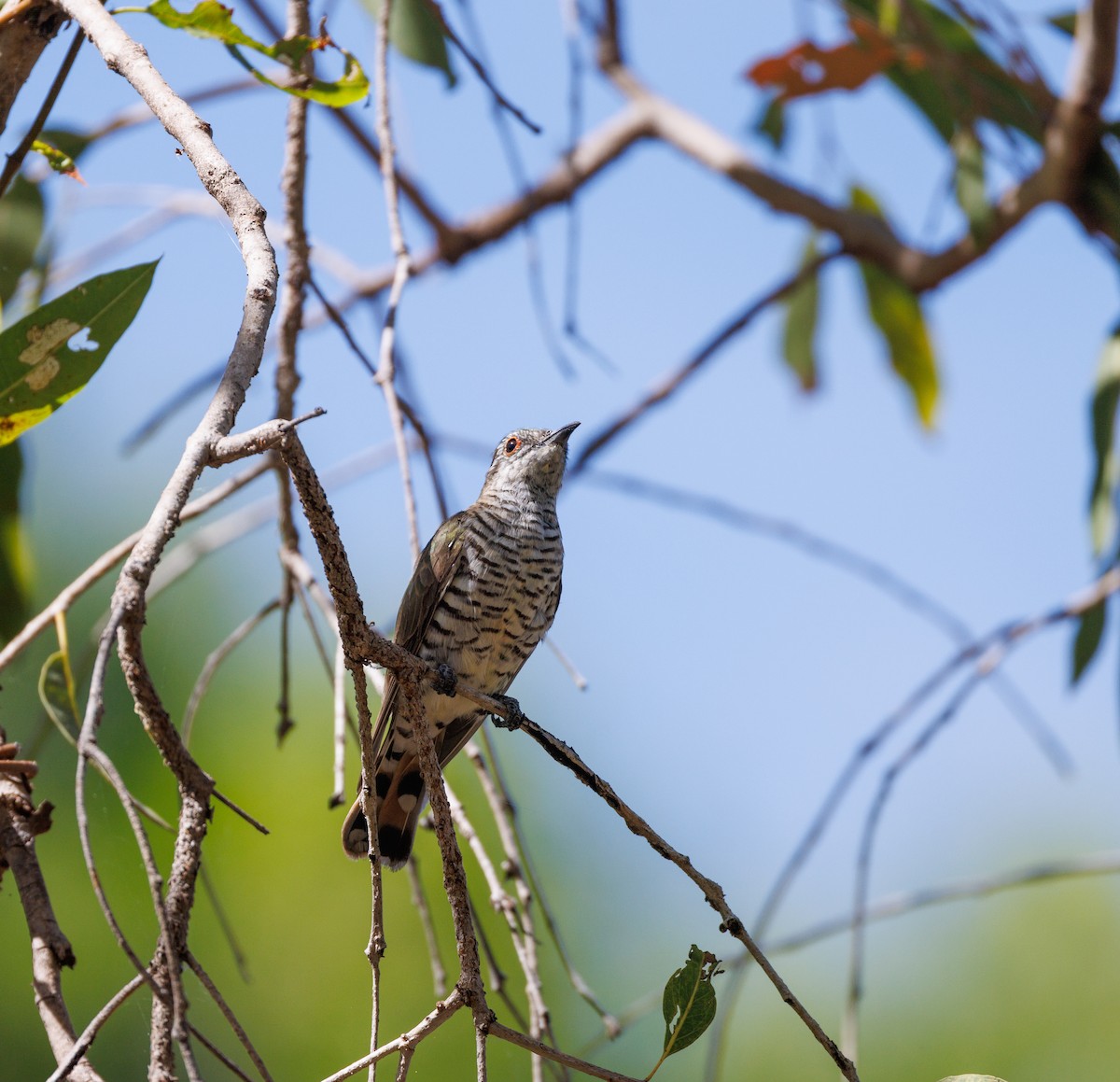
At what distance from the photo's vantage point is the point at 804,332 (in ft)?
17.7

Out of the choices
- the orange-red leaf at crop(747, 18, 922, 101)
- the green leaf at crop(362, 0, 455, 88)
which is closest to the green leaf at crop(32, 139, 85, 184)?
the green leaf at crop(362, 0, 455, 88)

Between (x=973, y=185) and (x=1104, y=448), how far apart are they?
3.21ft

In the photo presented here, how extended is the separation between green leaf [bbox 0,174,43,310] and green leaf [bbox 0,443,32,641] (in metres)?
0.47

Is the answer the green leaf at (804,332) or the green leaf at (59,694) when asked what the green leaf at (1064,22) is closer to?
the green leaf at (804,332)

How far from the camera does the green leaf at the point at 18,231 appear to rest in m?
3.02

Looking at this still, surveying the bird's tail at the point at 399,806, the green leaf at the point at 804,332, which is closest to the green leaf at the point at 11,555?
the bird's tail at the point at 399,806

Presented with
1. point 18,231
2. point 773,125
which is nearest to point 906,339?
point 773,125

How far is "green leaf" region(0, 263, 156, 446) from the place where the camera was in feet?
6.51

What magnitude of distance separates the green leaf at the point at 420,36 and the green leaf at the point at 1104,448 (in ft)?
6.69

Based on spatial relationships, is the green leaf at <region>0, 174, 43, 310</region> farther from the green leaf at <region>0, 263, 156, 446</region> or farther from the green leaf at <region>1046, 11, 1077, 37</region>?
the green leaf at <region>1046, 11, 1077, 37</region>

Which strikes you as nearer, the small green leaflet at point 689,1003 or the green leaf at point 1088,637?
the small green leaflet at point 689,1003

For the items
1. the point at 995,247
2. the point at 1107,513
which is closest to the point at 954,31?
the point at 995,247

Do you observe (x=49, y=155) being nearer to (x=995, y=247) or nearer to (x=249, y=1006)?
(x=995, y=247)

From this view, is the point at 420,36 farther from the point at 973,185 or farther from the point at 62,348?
the point at 973,185
